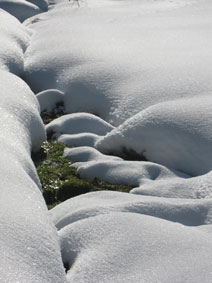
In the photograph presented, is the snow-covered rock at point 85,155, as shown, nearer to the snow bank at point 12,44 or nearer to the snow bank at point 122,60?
the snow bank at point 122,60

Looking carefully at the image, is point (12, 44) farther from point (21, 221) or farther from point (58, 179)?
point (21, 221)

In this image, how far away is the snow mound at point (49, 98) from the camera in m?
8.39

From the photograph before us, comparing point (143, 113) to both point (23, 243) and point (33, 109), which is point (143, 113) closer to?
point (33, 109)

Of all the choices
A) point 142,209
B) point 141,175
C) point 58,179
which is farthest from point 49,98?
point 142,209

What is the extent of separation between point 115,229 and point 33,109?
10.5 ft

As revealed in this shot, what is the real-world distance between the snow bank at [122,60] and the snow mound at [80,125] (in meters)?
0.27

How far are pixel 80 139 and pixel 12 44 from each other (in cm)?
456

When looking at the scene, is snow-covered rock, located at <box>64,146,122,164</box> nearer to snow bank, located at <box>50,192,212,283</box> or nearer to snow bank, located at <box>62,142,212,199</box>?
snow bank, located at <box>62,142,212,199</box>

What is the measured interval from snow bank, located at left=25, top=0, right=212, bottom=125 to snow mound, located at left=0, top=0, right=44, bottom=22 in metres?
2.63

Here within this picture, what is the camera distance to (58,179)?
6.11m

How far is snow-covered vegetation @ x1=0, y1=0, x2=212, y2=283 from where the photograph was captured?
143 inches

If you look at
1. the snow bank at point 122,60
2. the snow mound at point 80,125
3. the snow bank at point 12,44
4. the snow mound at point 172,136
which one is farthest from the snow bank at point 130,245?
the snow bank at point 12,44

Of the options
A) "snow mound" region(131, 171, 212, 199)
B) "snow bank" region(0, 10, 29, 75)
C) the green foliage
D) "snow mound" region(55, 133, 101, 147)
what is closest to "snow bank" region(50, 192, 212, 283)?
"snow mound" region(131, 171, 212, 199)

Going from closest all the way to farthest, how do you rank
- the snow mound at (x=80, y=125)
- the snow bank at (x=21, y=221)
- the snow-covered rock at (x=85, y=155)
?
the snow bank at (x=21, y=221) < the snow-covered rock at (x=85, y=155) < the snow mound at (x=80, y=125)
